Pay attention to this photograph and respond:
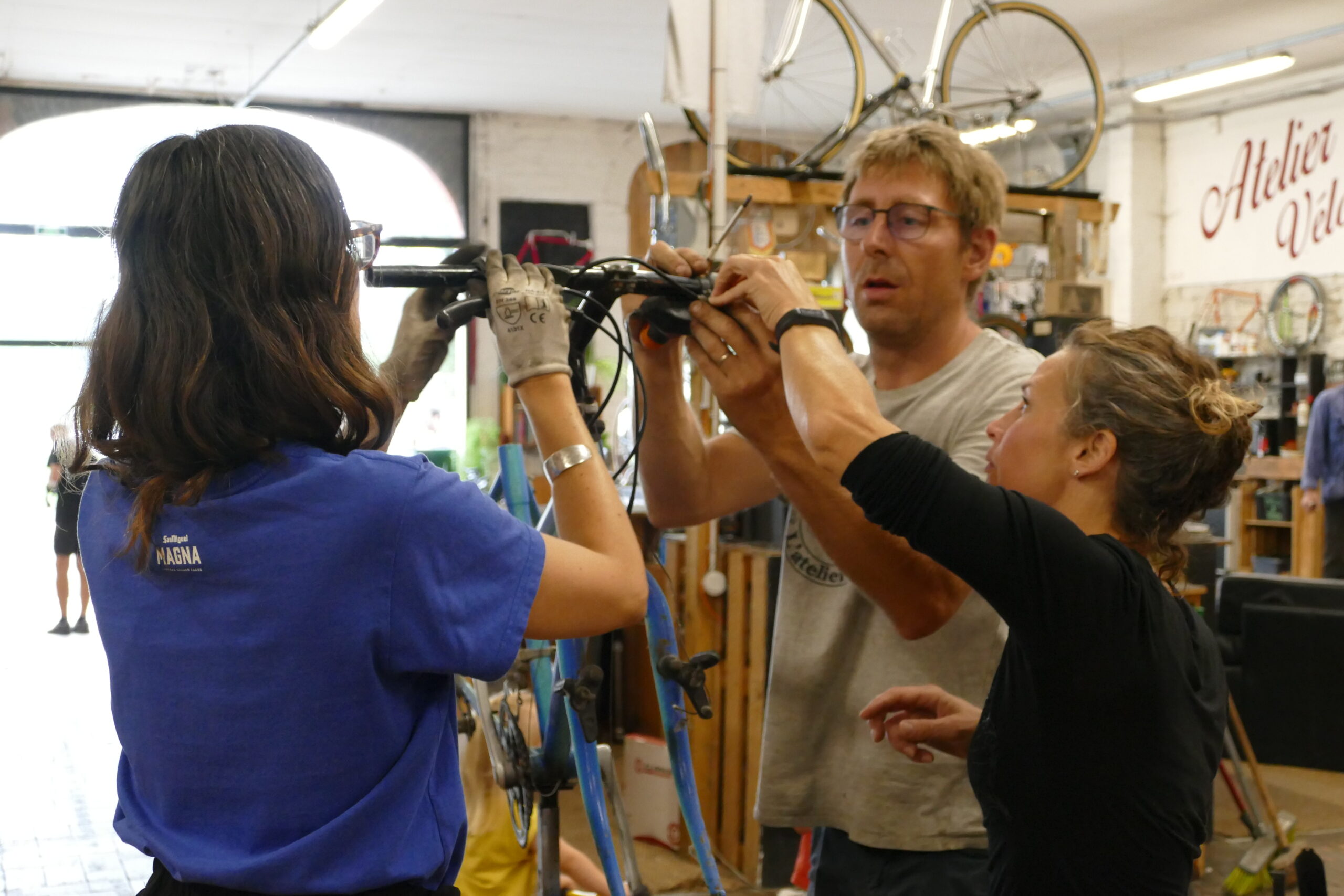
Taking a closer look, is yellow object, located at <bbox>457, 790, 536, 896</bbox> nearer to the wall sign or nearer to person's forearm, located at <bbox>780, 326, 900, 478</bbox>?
person's forearm, located at <bbox>780, 326, 900, 478</bbox>

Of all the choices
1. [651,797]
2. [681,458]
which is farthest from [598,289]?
[651,797]

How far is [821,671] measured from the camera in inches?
66.6

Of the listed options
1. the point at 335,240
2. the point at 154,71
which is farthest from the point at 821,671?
the point at 154,71

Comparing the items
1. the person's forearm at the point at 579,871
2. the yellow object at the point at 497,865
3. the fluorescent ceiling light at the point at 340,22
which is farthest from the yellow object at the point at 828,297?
the fluorescent ceiling light at the point at 340,22

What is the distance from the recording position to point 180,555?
1.01m

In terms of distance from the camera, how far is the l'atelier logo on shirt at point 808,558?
1.70m

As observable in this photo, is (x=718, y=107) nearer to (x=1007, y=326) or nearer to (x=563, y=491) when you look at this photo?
(x=563, y=491)

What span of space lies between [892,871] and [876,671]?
10.1 inches

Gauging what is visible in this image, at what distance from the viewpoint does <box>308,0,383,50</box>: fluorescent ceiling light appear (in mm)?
6973

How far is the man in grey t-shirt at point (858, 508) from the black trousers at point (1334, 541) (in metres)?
6.53

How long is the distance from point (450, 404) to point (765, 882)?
7.31 meters

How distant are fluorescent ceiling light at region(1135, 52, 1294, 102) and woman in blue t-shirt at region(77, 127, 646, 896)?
855 cm

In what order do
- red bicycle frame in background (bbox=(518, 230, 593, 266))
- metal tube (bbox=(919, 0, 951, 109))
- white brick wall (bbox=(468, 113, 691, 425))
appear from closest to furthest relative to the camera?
metal tube (bbox=(919, 0, 951, 109))
red bicycle frame in background (bbox=(518, 230, 593, 266))
white brick wall (bbox=(468, 113, 691, 425))

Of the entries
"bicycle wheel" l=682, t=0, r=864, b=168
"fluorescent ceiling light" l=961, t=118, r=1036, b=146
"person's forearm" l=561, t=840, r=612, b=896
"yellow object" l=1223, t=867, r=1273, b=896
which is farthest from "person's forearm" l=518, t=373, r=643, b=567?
"fluorescent ceiling light" l=961, t=118, r=1036, b=146
